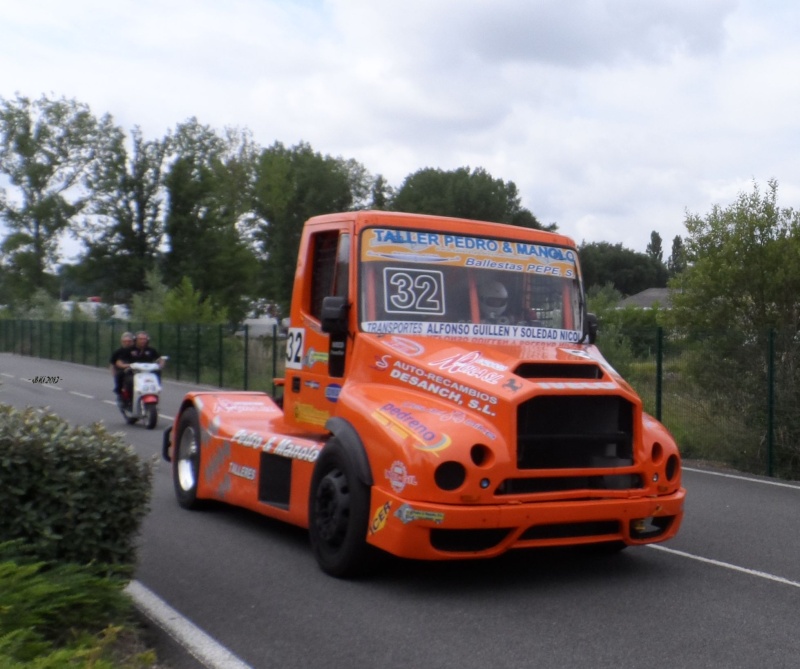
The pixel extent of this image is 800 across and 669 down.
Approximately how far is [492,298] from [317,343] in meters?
1.40

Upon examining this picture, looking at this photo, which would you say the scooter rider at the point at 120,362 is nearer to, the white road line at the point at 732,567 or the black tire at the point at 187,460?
the black tire at the point at 187,460

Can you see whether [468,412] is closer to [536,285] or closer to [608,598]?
[608,598]

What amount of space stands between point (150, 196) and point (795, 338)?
5822 centimetres

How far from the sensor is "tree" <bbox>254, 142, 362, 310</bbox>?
7831 cm

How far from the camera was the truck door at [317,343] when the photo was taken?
846 cm

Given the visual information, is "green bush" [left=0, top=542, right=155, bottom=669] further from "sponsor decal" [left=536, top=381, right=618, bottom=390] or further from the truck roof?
the truck roof

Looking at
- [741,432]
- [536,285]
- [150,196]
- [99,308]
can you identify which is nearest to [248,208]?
[150,196]

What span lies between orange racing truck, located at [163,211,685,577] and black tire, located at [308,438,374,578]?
0.01 metres

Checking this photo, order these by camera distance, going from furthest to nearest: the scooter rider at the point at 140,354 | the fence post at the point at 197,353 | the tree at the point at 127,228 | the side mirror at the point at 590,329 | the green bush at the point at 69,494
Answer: the tree at the point at 127,228
the fence post at the point at 197,353
the scooter rider at the point at 140,354
the side mirror at the point at 590,329
the green bush at the point at 69,494

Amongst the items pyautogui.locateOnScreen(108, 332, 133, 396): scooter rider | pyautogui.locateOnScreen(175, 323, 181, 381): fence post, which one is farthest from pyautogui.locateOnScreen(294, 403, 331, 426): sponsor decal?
pyautogui.locateOnScreen(175, 323, 181, 381): fence post

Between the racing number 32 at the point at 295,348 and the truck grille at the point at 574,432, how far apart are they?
2543 mm

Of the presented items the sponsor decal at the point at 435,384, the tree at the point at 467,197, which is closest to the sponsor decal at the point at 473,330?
the sponsor decal at the point at 435,384

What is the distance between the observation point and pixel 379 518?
279 inches

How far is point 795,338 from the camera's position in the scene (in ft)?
48.6
